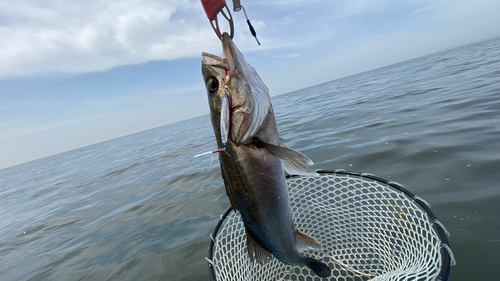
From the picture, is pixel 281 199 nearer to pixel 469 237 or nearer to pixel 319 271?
pixel 319 271

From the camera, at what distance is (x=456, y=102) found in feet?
26.3

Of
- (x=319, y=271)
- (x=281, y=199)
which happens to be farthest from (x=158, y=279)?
(x=281, y=199)

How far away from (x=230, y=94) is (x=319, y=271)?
1.96m

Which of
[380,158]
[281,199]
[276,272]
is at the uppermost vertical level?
[281,199]

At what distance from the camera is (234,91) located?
5.49 ft

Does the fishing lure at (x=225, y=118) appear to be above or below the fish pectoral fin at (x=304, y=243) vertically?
above

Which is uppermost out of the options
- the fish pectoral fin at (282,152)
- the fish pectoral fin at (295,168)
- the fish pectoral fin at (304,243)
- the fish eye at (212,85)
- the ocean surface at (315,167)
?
the fish eye at (212,85)

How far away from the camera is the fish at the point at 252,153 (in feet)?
5.49

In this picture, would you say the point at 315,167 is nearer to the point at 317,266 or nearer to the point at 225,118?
the point at 317,266

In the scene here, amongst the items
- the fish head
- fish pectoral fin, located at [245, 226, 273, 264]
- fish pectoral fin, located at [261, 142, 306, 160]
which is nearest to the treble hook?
the fish head

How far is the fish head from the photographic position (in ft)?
5.48

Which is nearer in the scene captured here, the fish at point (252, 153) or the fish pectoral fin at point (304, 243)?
the fish at point (252, 153)

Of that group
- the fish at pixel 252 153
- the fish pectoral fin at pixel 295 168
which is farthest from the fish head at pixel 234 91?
the fish pectoral fin at pixel 295 168

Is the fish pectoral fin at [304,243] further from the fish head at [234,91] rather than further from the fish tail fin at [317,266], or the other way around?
the fish head at [234,91]
